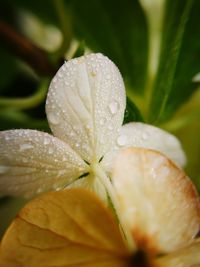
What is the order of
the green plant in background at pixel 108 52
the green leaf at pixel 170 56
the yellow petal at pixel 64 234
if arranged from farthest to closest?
the green plant in background at pixel 108 52 < the green leaf at pixel 170 56 < the yellow petal at pixel 64 234

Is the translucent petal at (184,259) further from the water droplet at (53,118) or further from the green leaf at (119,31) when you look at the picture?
the green leaf at (119,31)

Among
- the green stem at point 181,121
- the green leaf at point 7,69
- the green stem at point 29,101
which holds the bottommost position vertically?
the green stem at point 181,121

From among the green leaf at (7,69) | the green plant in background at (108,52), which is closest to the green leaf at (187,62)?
the green plant in background at (108,52)

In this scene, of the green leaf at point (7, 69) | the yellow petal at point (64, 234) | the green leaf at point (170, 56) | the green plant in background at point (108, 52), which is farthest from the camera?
the green leaf at point (7, 69)

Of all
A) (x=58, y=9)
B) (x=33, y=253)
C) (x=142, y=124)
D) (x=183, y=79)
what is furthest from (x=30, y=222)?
(x=58, y=9)

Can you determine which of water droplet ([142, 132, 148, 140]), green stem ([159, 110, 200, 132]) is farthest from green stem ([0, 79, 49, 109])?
water droplet ([142, 132, 148, 140])

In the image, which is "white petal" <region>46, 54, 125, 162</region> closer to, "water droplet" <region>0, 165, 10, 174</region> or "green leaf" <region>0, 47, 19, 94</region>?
"water droplet" <region>0, 165, 10, 174</region>

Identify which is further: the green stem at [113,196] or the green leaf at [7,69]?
the green leaf at [7,69]

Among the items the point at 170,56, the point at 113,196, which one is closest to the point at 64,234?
the point at 113,196
